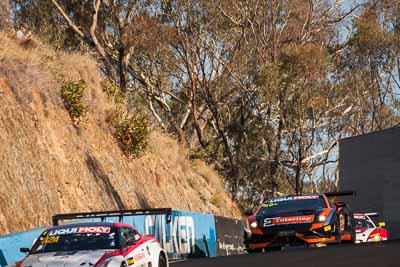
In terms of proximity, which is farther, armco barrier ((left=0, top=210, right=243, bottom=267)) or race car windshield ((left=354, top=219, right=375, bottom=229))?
race car windshield ((left=354, top=219, right=375, bottom=229))

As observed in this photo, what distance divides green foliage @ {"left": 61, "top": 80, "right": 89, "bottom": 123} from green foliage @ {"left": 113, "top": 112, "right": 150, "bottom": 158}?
3.04 metres

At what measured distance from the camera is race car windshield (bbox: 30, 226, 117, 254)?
42.9 feet

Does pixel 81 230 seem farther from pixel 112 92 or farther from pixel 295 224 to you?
pixel 112 92

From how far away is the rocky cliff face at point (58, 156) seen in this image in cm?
2241

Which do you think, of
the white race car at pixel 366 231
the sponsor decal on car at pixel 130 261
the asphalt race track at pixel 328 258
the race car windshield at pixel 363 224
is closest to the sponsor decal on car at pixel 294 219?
the asphalt race track at pixel 328 258

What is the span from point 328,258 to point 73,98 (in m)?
14.3

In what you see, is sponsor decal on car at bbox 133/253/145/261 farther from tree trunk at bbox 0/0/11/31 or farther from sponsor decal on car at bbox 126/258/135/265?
tree trunk at bbox 0/0/11/31

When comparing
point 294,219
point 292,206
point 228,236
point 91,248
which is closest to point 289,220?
point 294,219

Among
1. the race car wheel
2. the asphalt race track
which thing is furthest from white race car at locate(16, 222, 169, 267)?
the race car wheel

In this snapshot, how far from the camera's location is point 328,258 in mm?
16156

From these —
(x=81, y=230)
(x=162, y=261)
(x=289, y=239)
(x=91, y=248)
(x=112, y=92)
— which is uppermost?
(x=112, y=92)

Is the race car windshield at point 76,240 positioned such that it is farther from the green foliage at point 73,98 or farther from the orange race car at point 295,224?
the green foliage at point 73,98

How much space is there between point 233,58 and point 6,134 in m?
26.1

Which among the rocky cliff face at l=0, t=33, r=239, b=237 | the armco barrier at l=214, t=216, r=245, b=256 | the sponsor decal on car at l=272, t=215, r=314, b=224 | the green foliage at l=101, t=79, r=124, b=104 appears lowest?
the armco barrier at l=214, t=216, r=245, b=256
